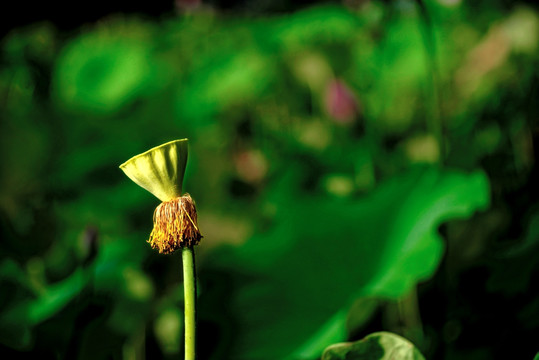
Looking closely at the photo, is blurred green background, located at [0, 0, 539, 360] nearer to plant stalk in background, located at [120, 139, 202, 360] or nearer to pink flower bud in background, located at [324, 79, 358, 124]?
pink flower bud in background, located at [324, 79, 358, 124]

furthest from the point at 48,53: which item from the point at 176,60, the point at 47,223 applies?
the point at 47,223

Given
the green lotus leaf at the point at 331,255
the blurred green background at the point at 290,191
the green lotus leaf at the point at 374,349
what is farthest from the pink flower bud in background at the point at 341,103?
the green lotus leaf at the point at 374,349

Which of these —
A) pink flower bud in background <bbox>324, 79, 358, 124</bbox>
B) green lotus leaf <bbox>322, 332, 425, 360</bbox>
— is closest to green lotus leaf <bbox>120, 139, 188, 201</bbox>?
green lotus leaf <bbox>322, 332, 425, 360</bbox>

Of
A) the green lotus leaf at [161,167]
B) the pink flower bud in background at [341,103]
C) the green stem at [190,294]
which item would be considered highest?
the pink flower bud in background at [341,103]

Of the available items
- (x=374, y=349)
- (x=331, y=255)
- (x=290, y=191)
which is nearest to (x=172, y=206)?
(x=374, y=349)

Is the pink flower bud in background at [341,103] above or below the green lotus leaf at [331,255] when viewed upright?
above

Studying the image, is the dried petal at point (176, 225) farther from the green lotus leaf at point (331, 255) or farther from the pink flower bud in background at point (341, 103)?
the pink flower bud in background at point (341, 103)

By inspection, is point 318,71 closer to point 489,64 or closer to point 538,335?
point 489,64
